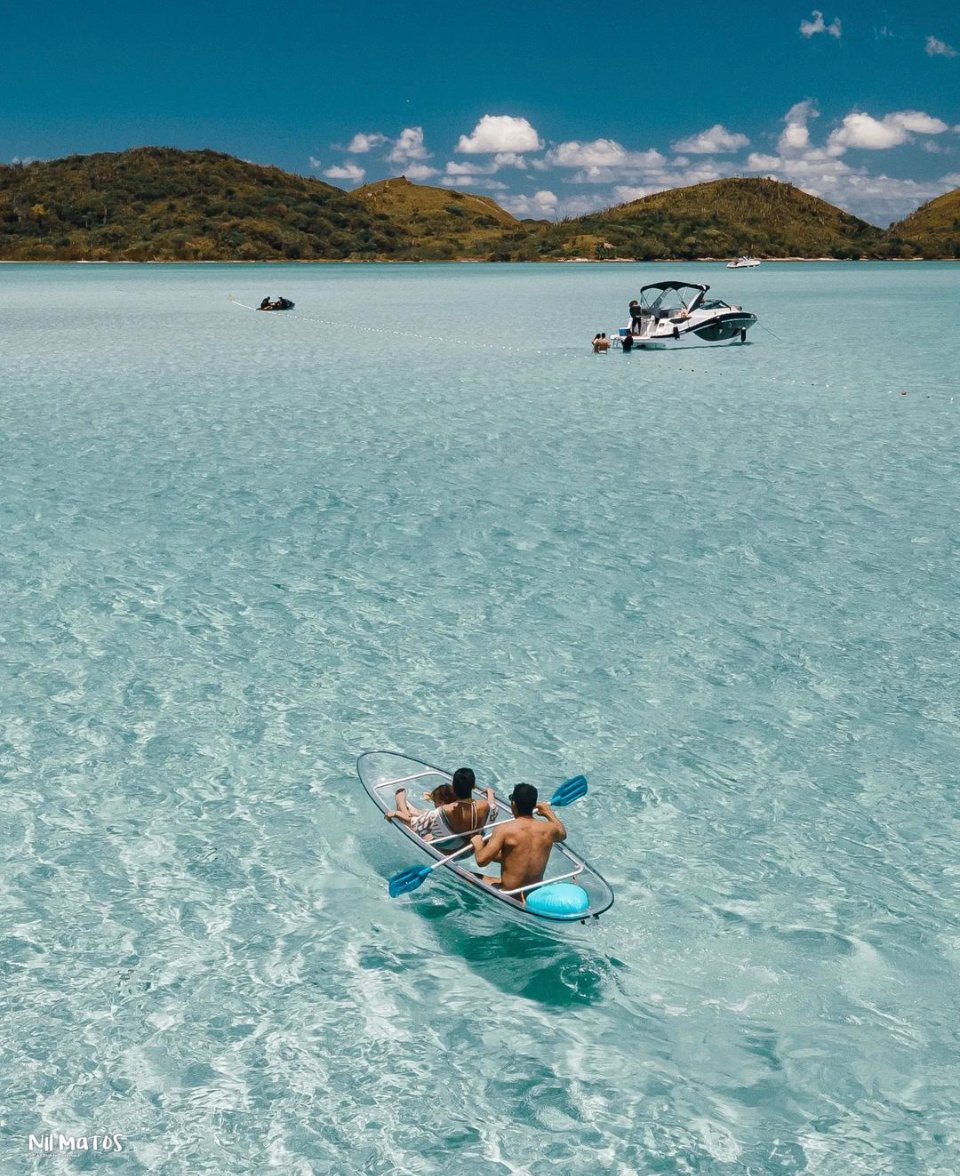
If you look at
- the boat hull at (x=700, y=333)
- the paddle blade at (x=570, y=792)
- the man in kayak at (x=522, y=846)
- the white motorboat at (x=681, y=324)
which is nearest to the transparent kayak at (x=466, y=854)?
the man in kayak at (x=522, y=846)

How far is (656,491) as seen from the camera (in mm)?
25391

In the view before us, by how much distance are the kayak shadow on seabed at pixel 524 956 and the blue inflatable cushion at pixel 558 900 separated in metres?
0.44

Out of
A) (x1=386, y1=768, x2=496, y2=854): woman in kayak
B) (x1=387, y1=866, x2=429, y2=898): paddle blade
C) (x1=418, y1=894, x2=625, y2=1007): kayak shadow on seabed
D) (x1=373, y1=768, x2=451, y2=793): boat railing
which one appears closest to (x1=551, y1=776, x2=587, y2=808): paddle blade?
(x1=386, y1=768, x2=496, y2=854): woman in kayak

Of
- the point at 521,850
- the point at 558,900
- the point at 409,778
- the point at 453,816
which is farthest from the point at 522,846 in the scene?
the point at 409,778

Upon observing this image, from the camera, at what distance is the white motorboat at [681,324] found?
54312 millimetres

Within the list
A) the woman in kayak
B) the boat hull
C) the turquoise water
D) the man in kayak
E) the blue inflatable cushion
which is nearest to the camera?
the turquoise water

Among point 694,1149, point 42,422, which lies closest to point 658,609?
point 694,1149

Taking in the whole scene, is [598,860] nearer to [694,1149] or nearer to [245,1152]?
[694,1149]

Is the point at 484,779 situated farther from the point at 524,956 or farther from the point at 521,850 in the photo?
the point at 524,956

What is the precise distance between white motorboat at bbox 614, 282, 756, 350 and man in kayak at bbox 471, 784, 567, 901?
45667mm

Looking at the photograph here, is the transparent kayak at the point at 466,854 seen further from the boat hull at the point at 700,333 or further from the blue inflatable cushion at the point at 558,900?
the boat hull at the point at 700,333

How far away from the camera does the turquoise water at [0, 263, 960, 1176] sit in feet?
25.7

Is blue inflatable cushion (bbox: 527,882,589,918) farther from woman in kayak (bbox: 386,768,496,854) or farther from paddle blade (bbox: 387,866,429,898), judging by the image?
woman in kayak (bbox: 386,768,496,854)

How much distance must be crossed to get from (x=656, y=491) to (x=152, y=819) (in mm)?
16452
